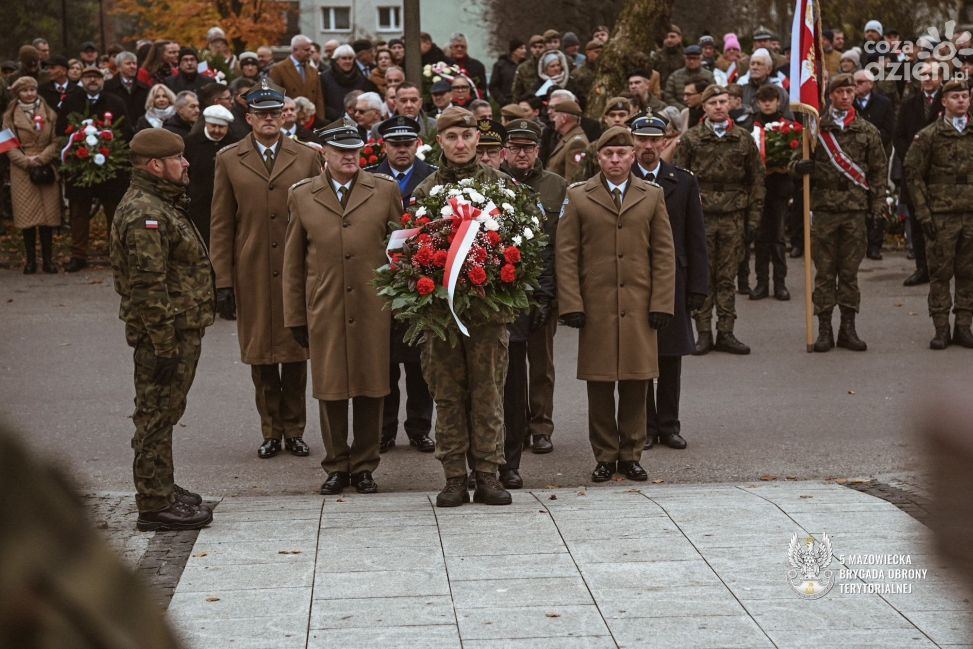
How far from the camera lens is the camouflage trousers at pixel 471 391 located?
317 inches

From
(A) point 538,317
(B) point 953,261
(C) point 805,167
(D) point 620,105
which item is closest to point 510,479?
(A) point 538,317

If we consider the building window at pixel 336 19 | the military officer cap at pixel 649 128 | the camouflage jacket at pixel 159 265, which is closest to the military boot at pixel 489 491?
the camouflage jacket at pixel 159 265

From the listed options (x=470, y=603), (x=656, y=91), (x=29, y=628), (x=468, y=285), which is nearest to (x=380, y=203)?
(x=468, y=285)

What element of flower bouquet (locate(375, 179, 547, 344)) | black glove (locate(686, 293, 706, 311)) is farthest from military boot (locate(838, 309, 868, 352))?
flower bouquet (locate(375, 179, 547, 344))

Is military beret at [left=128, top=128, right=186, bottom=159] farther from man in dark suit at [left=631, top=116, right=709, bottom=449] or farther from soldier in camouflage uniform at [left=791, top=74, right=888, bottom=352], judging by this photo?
soldier in camouflage uniform at [left=791, top=74, right=888, bottom=352]

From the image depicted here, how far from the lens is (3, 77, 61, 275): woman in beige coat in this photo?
1817cm

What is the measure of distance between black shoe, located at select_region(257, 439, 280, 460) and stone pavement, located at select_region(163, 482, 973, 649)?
Result: 142 centimetres

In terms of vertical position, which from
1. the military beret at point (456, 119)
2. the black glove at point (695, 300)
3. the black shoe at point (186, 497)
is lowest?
the black shoe at point (186, 497)

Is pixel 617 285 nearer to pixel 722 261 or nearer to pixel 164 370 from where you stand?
pixel 164 370

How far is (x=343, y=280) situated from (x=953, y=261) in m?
7.12

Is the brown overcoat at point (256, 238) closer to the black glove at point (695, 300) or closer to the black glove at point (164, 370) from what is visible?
the black glove at point (164, 370)

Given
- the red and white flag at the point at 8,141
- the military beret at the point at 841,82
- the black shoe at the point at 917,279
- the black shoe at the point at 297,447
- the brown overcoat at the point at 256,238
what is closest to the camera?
the brown overcoat at the point at 256,238

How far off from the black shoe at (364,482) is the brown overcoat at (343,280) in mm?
495

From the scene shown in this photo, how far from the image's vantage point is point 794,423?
Answer: 10484 millimetres
